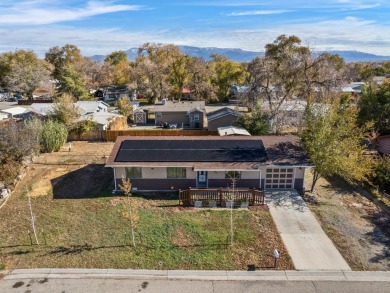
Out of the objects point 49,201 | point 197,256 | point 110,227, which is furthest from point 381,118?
point 49,201

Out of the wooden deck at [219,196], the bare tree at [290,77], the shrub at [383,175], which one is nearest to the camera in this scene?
the wooden deck at [219,196]

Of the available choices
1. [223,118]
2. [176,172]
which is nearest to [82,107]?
[223,118]

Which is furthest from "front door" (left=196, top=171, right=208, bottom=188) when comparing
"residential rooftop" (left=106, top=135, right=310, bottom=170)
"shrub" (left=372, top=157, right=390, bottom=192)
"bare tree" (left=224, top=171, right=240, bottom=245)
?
"shrub" (left=372, top=157, right=390, bottom=192)

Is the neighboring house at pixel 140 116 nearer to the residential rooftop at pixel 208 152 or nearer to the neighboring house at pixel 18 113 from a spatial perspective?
the neighboring house at pixel 18 113

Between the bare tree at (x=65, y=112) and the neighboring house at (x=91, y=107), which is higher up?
the bare tree at (x=65, y=112)

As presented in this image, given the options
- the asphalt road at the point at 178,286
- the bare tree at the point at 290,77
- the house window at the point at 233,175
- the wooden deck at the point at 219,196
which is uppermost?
the bare tree at the point at 290,77

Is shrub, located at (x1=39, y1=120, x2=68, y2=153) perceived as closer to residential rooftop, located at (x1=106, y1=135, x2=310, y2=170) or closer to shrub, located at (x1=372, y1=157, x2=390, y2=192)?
residential rooftop, located at (x1=106, y1=135, x2=310, y2=170)

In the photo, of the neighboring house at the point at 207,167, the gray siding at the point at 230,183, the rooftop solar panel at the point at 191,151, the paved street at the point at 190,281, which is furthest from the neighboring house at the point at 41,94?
the paved street at the point at 190,281
